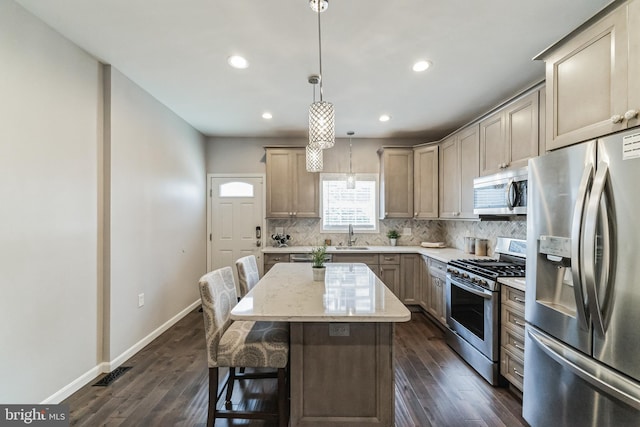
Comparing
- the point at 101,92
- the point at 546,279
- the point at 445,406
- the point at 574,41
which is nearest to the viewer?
the point at 574,41

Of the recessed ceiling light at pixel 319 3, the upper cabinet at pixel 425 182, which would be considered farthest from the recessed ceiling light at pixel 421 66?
the upper cabinet at pixel 425 182

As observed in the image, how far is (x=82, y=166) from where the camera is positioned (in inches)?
89.8

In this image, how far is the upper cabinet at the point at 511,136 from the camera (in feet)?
7.68

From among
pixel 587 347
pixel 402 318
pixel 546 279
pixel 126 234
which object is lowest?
pixel 587 347

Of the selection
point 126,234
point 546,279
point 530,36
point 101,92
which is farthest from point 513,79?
point 126,234

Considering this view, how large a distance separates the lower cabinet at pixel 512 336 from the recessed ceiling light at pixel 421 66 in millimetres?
1974

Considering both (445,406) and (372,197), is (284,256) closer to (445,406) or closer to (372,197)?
(372,197)

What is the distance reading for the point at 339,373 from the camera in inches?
65.1

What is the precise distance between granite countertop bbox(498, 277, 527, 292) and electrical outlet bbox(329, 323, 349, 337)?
54.7 inches

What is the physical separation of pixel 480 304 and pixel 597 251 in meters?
1.41

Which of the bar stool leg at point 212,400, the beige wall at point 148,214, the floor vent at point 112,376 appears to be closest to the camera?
the bar stool leg at point 212,400

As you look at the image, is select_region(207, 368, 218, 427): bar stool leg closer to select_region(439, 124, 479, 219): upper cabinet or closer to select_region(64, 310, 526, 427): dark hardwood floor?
select_region(64, 310, 526, 427): dark hardwood floor

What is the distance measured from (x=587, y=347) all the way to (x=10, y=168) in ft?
11.3

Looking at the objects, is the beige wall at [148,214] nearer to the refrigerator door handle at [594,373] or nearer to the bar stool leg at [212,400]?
the bar stool leg at [212,400]
